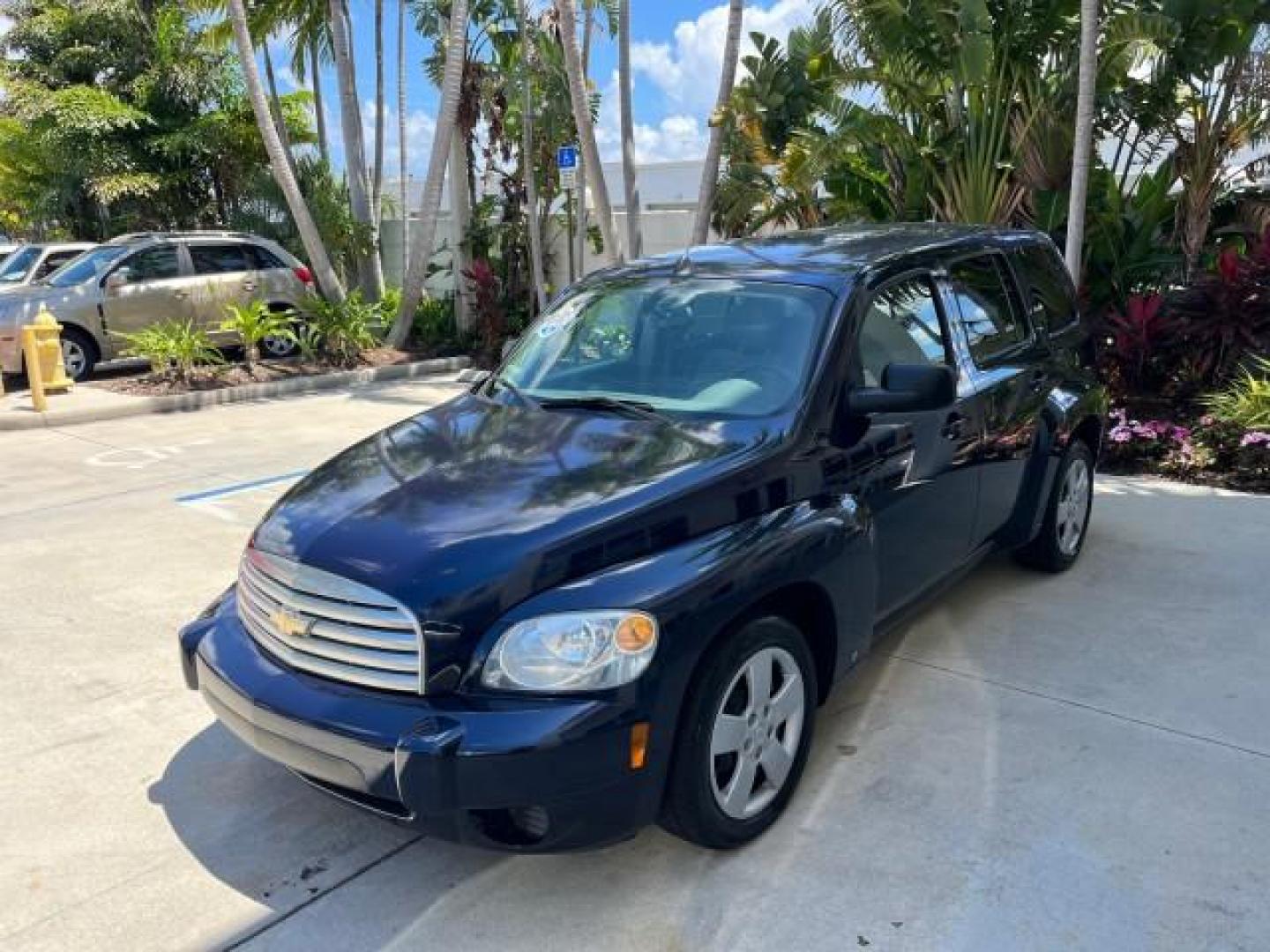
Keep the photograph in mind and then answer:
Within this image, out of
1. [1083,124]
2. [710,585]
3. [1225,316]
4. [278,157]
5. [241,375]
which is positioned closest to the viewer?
[710,585]

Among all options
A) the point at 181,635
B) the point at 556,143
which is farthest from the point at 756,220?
the point at 181,635

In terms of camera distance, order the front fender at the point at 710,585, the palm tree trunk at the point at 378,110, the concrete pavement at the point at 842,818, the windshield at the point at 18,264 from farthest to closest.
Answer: the palm tree trunk at the point at 378,110 < the windshield at the point at 18,264 < the concrete pavement at the point at 842,818 < the front fender at the point at 710,585

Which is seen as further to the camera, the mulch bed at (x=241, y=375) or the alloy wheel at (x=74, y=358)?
the alloy wheel at (x=74, y=358)

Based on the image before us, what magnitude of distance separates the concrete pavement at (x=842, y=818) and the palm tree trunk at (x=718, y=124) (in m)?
7.93

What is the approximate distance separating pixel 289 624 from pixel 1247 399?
7209 millimetres

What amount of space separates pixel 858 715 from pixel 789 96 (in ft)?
36.6

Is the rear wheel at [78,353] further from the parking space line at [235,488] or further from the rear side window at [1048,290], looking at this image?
the rear side window at [1048,290]

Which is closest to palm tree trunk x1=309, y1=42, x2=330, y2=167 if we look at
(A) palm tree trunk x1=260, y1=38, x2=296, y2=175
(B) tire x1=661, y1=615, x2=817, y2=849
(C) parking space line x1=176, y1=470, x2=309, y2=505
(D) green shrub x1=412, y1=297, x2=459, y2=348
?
(A) palm tree trunk x1=260, y1=38, x2=296, y2=175

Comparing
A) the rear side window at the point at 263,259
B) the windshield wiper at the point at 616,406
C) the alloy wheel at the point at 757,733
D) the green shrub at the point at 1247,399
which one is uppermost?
the rear side window at the point at 263,259

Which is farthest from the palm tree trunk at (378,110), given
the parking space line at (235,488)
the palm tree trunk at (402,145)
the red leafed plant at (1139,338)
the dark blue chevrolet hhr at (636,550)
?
the dark blue chevrolet hhr at (636,550)

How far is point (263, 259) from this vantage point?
14.5 meters

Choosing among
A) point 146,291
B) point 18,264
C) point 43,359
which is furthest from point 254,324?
point 18,264

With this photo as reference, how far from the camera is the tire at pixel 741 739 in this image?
2.86m

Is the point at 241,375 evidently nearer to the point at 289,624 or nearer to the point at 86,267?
the point at 86,267
